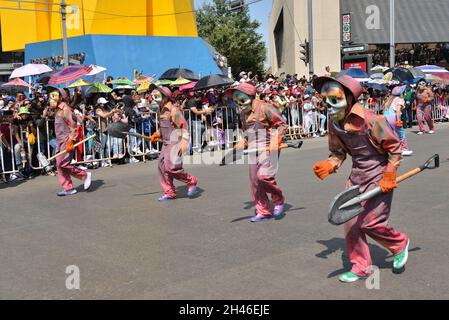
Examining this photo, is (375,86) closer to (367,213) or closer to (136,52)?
(136,52)

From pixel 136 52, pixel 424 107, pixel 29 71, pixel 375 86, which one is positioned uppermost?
pixel 136 52

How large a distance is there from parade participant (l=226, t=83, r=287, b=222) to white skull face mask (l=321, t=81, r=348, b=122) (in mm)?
2201

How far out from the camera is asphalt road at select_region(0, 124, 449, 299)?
4.42 metres

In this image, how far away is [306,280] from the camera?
455 cm

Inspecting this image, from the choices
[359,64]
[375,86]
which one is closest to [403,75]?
[375,86]

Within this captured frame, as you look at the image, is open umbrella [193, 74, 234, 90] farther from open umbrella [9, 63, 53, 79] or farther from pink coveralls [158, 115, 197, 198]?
pink coveralls [158, 115, 197, 198]

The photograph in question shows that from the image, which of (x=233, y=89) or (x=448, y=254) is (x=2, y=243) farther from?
(x=448, y=254)

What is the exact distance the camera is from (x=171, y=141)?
27.1 feet

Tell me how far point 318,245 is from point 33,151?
24.0ft

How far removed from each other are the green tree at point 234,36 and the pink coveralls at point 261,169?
Result: 4735 centimetres

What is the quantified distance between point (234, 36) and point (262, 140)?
159ft

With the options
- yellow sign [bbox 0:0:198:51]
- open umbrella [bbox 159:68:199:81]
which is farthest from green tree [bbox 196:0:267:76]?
open umbrella [bbox 159:68:199:81]

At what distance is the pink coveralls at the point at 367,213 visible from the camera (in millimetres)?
4480

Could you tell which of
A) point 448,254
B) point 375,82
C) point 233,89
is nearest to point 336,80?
point 448,254
